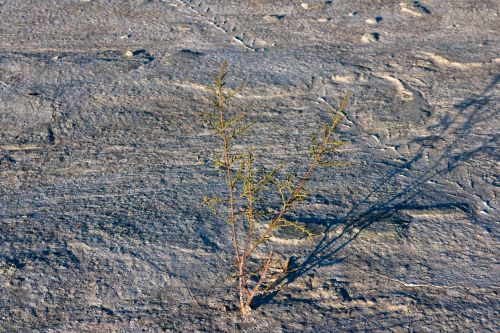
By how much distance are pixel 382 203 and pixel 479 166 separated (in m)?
0.75

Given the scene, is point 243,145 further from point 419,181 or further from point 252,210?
point 419,181

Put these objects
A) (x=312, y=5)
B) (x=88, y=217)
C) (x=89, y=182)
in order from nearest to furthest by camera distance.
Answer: (x=88, y=217), (x=89, y=182), (x=312, y=5)

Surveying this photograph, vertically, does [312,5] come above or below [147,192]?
above

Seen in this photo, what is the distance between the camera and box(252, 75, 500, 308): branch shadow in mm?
3496

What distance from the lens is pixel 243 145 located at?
4.33 m

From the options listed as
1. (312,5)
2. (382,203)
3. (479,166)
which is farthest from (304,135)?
(312,5)

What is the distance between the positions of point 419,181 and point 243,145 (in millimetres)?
1151

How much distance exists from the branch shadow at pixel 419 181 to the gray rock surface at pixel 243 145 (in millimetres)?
13

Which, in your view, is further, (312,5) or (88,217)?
(312,5)

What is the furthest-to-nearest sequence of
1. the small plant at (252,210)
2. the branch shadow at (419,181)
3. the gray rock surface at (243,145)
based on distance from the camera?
the branch shadow at (419,181), the gray rock surface at (243,145), the small plant at (252,210)

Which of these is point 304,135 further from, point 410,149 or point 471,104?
point 471,104

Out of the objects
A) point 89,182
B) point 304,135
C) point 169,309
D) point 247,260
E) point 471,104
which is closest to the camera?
point 169,309

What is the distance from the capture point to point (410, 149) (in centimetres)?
427

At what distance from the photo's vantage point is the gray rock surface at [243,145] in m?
3.26
